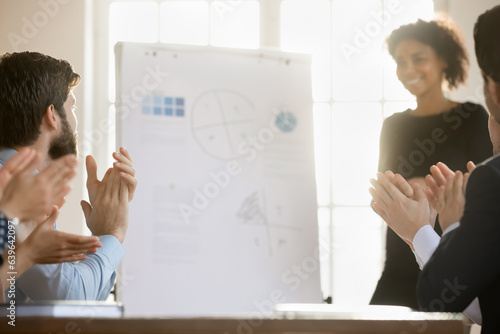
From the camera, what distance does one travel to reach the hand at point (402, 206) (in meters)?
1.40

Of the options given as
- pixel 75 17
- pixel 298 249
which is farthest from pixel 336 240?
pixel 75 17

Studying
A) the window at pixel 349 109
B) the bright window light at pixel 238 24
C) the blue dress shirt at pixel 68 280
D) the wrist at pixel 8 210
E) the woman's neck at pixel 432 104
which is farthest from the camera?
the bright window light at pixel 238 24

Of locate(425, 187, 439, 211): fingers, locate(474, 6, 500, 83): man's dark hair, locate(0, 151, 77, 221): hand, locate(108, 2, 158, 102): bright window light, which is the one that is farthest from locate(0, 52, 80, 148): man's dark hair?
locate(108, 2, 158, 102): bright window light

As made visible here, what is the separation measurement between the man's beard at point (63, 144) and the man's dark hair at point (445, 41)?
1.47 m

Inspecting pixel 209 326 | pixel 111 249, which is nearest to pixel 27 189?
pixel 209 326

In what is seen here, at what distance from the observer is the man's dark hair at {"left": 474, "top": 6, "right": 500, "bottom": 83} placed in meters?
1.21

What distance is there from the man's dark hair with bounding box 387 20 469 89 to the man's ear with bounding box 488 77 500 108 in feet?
4.80

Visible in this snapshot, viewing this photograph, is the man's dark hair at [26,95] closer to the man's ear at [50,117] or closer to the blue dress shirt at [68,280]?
the man's ear at [50,117]

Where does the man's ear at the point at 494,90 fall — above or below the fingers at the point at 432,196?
above

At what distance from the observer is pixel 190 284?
7.70ft

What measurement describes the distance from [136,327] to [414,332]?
0.36 m

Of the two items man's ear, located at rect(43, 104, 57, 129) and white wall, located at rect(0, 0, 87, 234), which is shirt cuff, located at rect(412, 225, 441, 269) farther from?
white wall, located at rect(0, 0, 87, 234)

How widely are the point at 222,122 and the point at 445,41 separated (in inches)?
38.8

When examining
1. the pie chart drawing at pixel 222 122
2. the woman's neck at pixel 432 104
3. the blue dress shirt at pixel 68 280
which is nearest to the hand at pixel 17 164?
the blue dress shirt at pixel 68 280
